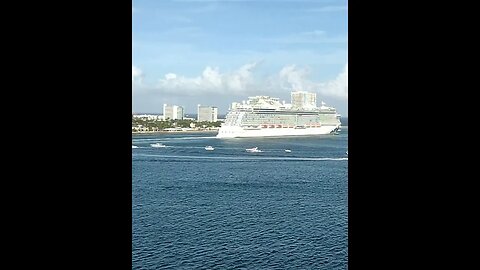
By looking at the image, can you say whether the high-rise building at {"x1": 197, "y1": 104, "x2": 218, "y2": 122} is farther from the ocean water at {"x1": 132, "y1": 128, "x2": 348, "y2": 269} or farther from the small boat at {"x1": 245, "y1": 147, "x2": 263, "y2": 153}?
the ocean water at {"x1": 132, "y1": 128, "x2": 348, "y2": 269}

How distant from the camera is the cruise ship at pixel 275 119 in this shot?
22312 mm

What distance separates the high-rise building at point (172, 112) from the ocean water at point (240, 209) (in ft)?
14.3

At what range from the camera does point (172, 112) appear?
81.7 feet

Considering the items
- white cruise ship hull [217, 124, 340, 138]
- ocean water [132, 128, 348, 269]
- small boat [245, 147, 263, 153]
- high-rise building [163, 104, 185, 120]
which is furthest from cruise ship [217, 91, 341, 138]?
high-rise building [163, 104, 185, 120]

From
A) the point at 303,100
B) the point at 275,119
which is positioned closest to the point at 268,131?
the point at 275,119

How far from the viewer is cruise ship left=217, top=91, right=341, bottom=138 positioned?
22312 millimetres

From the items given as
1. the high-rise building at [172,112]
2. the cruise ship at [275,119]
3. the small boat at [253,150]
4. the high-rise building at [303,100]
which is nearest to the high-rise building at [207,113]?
the high-rise building at [172,112]

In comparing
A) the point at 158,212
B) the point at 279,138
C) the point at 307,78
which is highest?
the point at 307,78
